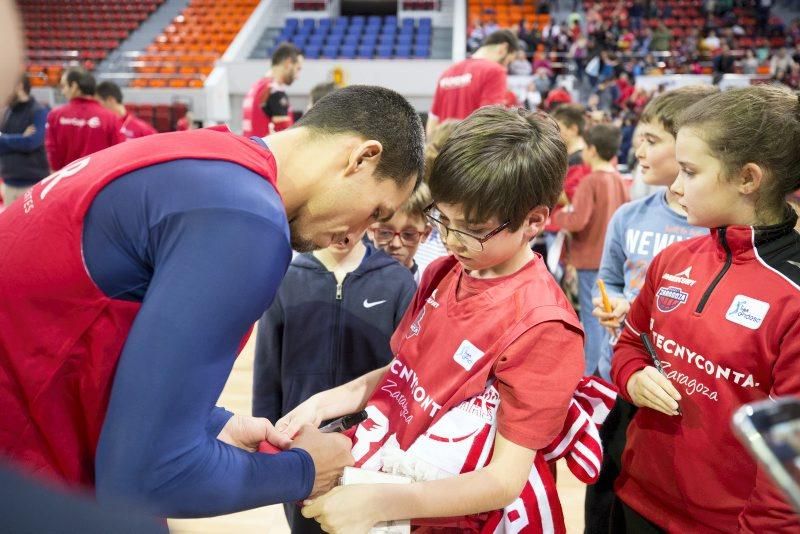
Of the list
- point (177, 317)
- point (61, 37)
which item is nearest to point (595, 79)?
point (61, 37)

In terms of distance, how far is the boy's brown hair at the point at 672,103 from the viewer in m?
2.28

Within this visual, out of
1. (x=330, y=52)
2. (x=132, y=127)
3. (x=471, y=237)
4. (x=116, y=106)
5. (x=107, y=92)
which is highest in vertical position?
(x=471, y=237)

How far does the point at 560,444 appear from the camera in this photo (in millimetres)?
1338

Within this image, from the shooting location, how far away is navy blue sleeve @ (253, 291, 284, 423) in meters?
1.97

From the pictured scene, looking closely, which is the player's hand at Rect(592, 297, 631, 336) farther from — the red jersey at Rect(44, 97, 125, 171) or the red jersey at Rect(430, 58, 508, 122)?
the red jersey at Rect(44, 97, 125, 171)

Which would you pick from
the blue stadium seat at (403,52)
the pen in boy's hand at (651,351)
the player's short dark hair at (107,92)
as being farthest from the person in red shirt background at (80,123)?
the blue stadium seat at (403,52)

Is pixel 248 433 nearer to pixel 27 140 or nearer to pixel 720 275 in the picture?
pixel 720 275

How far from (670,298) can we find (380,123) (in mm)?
765

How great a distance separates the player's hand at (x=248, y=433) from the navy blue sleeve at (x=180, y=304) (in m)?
0.31

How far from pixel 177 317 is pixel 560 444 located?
→ 31.2 inches

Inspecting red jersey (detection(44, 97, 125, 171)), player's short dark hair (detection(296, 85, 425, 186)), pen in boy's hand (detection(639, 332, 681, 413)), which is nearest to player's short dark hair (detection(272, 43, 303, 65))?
red jersey (detection(44, 97, 125, 171))

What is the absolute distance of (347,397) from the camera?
61.6 inches

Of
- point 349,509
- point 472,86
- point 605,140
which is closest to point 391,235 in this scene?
point 349,509

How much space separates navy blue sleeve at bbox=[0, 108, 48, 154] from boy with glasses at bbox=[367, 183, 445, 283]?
5028 millimetres
